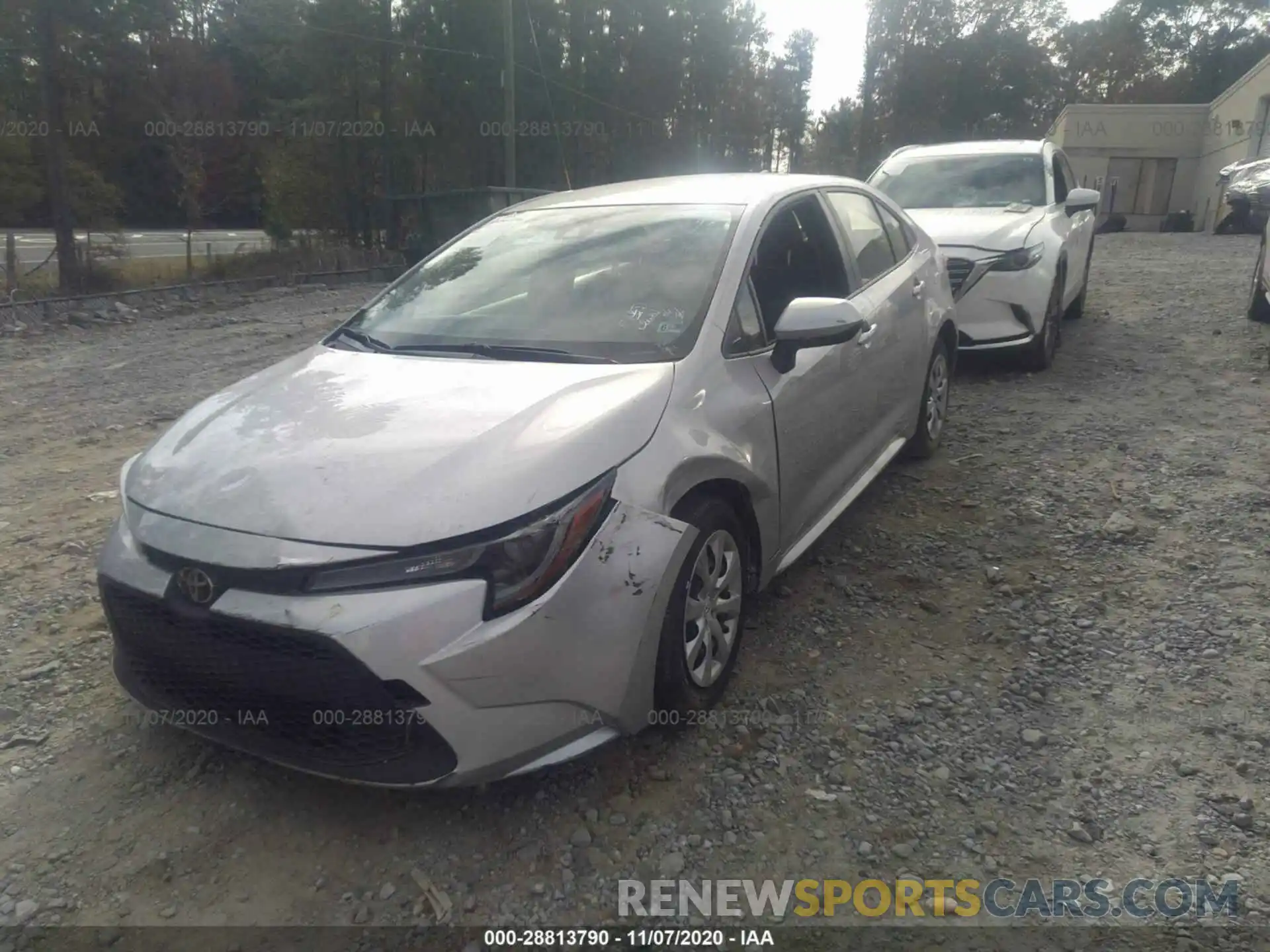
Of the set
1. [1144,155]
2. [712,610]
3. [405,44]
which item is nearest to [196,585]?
[712,610]

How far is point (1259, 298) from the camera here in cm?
818

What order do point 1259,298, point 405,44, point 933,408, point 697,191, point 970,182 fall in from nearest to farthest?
1. point 697,191
2. point 933,408
3. point 970,182
4. point 1259,298
5. point 405,44

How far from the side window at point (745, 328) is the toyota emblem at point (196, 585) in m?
1.66

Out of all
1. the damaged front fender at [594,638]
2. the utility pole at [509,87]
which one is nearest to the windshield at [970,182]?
the damaged front fender at [594,638]

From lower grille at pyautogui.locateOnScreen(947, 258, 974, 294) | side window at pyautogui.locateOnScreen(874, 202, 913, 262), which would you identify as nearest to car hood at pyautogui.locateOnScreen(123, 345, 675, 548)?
side window at pyautogui.locateOnScreen(874, 202, 913, 262)

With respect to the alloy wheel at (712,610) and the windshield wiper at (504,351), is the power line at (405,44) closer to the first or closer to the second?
the windshield wiper at (504,351)

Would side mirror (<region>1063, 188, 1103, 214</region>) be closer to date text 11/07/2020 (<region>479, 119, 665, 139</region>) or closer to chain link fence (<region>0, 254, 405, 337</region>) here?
chain link fence (<region>0, 254, 405, 337</region>)

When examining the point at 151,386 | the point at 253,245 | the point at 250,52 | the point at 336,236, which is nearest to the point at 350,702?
the point at 151,386

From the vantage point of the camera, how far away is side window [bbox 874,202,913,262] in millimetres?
4629

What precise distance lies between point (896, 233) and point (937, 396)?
98 centimetres

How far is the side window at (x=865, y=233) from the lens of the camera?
4090mm

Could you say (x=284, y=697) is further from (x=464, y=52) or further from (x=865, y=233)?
(x=464, y=52)

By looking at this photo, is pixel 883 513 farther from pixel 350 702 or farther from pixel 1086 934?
pixel 350 702

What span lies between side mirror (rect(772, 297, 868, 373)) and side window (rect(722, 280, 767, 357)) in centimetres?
7
